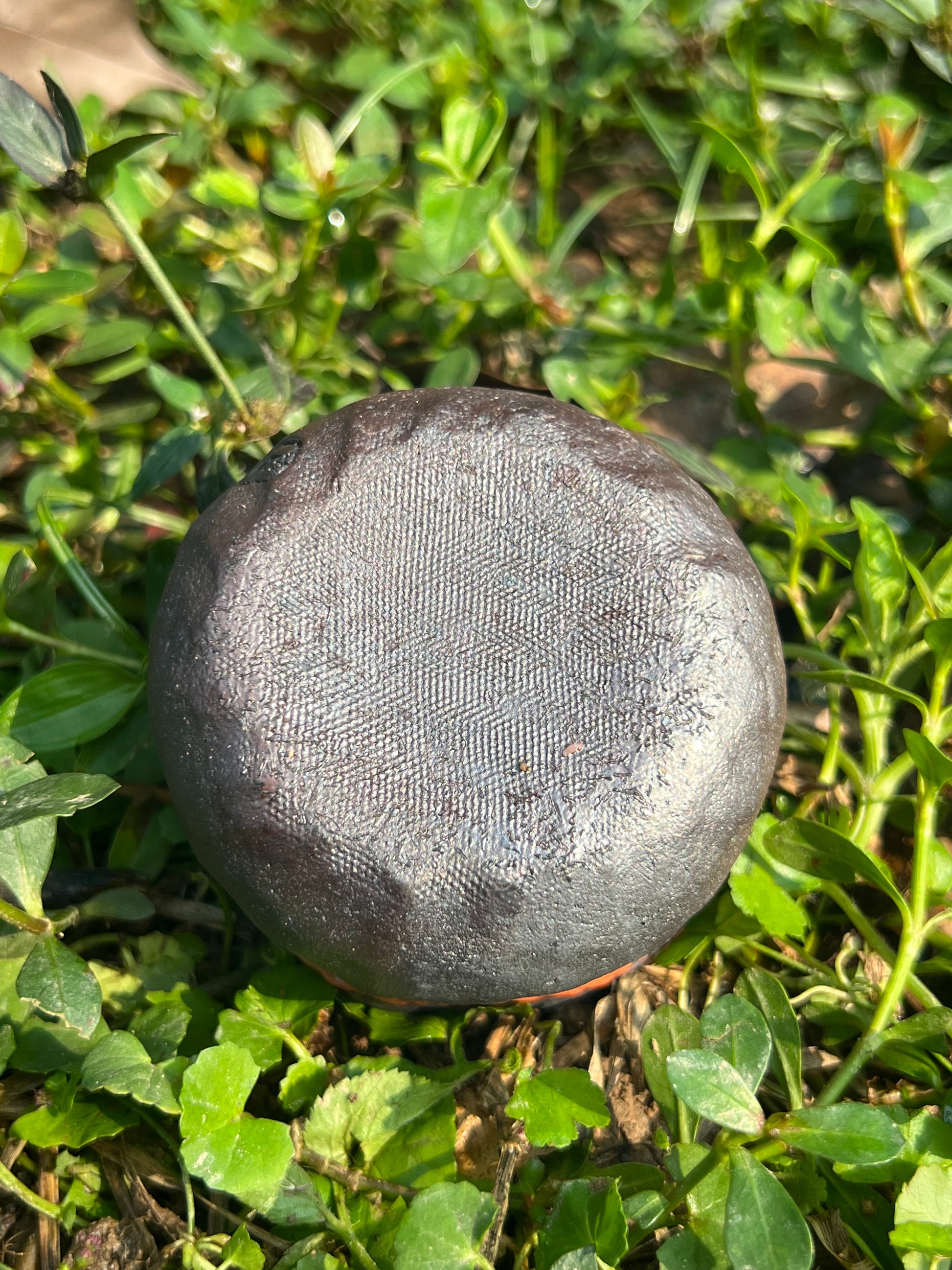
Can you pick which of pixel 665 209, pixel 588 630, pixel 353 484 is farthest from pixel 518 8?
pixel 588 630

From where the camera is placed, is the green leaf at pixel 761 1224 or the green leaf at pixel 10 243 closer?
the green leaf at pixel 761 1224

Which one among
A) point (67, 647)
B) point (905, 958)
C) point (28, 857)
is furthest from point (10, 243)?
point (905, 958)

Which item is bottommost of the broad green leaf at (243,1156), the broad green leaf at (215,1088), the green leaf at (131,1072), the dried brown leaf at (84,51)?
the green leaf at (131,1072)

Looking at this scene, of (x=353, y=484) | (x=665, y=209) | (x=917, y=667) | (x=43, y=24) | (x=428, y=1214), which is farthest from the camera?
(x=665, y=209)

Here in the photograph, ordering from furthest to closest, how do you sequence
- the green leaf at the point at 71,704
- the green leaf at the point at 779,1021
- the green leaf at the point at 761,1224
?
the green leaf at the point at 71,704 → the green leaf at the point at 779,1021 → the green leaf at the point at 761,1224

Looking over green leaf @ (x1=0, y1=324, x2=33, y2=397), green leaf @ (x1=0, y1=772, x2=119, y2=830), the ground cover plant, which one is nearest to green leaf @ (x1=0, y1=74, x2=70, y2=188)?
the ground cover plant

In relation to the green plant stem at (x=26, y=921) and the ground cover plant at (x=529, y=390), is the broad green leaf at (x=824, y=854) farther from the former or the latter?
the green plant stem at (x=26, y=921)

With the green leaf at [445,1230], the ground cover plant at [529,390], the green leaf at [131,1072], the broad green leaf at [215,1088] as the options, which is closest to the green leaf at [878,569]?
the ground cover plant at [529,390]

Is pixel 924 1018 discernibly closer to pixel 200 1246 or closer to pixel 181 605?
pixel 200 1246

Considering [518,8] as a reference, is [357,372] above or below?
below
